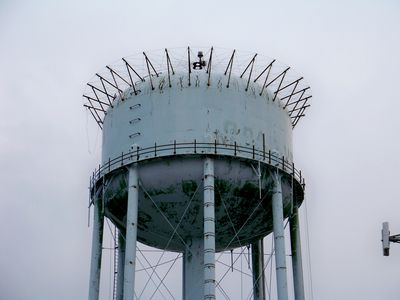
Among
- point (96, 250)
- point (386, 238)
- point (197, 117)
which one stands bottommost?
point (386, 238)

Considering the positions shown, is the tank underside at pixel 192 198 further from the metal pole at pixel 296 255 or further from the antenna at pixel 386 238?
the antenna at pixel 386 238

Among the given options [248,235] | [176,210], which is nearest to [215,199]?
[176,210]

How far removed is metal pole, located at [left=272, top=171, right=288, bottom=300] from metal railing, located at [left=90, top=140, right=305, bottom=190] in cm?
74

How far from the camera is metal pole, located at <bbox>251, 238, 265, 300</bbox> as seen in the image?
3462 centimetres

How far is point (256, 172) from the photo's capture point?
3012cm

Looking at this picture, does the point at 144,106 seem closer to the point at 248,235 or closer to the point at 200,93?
the point at 200,93

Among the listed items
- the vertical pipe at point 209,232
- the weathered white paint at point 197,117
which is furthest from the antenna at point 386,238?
the weathered white paint at point 197,117

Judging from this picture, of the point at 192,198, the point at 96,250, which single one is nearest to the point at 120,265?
the point at 96,250

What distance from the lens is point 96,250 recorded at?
105 ft

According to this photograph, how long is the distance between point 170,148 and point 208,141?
148cm

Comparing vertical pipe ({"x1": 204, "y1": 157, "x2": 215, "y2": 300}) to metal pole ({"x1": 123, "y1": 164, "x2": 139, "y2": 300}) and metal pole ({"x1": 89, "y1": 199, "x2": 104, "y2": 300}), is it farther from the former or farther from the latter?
metal pole ({"x1": 89, "y1": 199, "x2": 104, "y2": 300})

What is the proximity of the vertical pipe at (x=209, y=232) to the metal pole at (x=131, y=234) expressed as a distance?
2.71 meters

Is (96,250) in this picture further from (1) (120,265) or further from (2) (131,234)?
(2) (131,234)

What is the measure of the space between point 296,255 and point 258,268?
10.3 ft
